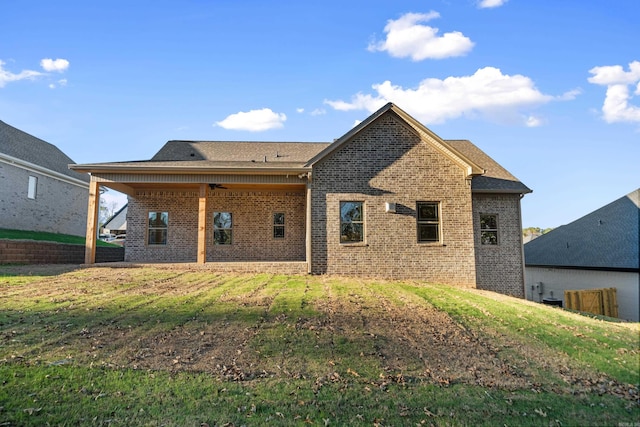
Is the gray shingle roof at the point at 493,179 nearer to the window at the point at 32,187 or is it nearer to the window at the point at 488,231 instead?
the window at the point at 488,231

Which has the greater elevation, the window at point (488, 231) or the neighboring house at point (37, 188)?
the neighboring house at point (37, 188)

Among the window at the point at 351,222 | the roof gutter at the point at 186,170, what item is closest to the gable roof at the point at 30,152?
the roof gutter at the point at 186,170

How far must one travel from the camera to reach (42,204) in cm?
2128

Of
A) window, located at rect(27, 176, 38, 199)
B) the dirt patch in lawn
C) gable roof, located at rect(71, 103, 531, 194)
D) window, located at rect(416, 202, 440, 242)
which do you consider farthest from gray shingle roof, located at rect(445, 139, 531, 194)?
window, located at rect(27, 176, 38, 199)

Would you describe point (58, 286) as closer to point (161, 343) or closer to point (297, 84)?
point (161, 343)

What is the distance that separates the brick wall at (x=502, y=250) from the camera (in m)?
14.0

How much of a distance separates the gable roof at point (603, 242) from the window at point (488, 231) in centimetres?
156

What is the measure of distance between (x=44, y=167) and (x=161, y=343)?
801 inches

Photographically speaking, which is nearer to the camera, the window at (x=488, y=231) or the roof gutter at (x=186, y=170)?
the roof gutter at (x=186, y=170)

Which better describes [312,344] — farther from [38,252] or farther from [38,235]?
[38,235]

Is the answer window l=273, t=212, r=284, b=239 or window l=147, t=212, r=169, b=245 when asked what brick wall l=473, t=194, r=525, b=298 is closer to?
window l=273, t=212, r=284, b=239

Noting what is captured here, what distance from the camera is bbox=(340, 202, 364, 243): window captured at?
517 inches

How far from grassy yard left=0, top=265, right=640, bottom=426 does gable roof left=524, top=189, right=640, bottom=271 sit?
3.37 feet

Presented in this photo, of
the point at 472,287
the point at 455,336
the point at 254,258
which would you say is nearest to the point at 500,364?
the point at 455,336
